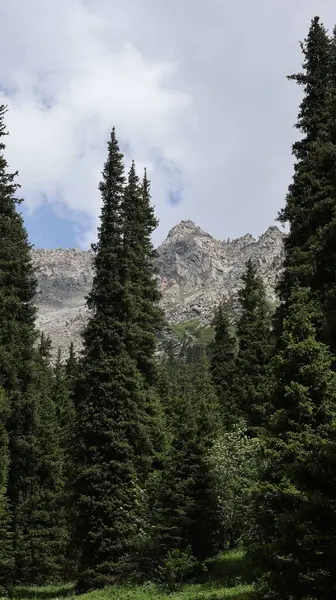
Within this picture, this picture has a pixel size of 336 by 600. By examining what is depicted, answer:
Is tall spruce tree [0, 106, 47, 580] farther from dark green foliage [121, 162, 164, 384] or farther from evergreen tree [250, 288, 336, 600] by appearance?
evergreen tree [250, 288, 336, 600]

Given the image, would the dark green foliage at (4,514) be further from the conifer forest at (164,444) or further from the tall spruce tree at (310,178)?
the tall spruce tree at (310,178)

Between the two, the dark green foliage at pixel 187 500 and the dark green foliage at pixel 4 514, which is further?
the dark green foliage at pixel 4 514

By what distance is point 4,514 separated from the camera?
30469 millimetres

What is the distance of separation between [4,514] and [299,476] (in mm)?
22608

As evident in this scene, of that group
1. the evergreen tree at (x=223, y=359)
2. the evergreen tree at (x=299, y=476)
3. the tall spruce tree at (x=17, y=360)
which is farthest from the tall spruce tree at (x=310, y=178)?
the evergreen tree at (x=223, y=359)

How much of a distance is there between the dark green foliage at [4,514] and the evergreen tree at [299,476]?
13.1m

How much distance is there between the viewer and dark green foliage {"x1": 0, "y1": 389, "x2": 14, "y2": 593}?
26.9 m

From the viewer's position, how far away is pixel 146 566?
25.8 meters

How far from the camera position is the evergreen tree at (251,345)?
144 ft

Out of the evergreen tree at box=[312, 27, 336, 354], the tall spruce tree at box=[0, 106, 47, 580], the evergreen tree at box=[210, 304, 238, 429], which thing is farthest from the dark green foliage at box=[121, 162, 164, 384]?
the evergreen tree at box=[210, 304, 238, 429]

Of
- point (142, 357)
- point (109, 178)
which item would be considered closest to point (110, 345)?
point (142, 357)

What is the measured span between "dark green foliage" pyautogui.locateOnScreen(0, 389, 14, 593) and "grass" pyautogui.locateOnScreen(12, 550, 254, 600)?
6.67 m

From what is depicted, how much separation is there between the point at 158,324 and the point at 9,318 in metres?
10.9

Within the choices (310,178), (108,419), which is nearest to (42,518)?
(108,419)
